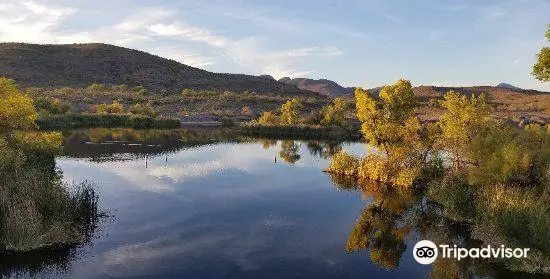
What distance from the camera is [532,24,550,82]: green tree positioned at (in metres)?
20.9

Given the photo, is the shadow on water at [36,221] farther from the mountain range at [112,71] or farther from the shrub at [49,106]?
the mountain range at [112,71]

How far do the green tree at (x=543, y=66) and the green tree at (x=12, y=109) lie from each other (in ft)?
82.6

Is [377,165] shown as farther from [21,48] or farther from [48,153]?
[21,48]

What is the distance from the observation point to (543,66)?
21.1 m

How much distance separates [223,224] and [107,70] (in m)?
151

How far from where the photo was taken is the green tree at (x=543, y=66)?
20859 millimetres

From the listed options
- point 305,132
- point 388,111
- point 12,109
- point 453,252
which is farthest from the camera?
point 305,132

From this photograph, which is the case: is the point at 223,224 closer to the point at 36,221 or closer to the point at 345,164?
the point at 36,221

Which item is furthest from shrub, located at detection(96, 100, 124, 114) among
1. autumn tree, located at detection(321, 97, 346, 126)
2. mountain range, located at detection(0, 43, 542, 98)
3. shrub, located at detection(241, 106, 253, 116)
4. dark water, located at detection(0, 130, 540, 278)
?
mountain range, located at detection(0, 43, 542, 98)

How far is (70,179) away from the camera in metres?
33.2

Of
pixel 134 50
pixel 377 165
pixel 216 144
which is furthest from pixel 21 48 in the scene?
pixel 377 165

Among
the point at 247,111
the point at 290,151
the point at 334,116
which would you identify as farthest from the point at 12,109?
the point at 247,111

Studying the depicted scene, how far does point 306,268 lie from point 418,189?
15.9 m

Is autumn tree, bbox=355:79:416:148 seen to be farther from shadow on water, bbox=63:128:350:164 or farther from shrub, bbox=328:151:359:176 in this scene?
shadow on water, bbox=63:128:350:164
